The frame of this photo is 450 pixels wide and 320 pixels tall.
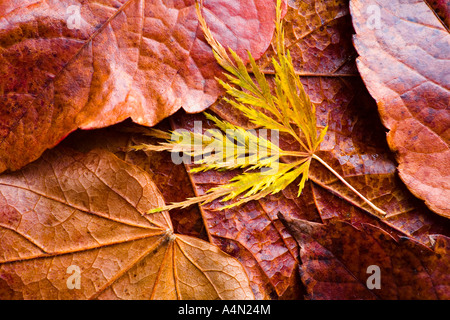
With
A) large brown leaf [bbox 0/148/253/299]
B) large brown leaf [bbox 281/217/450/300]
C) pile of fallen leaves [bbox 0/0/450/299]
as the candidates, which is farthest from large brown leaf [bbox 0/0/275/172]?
large brown leaf [bbox 281/217/450/300]

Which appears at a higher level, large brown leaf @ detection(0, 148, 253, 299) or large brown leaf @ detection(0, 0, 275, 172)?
large brown leaf @ detection(0, 0, 275, 172)

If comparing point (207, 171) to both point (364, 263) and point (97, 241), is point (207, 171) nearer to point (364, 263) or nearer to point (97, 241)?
point (97, 241)

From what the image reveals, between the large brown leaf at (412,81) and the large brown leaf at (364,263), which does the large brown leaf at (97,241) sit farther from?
the large brown leaf at (412,81)

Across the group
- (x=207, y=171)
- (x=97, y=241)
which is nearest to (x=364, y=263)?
(x=207, y=171)

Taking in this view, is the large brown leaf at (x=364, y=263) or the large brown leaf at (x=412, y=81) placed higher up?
the large brown leaf at (x=412, y=81)

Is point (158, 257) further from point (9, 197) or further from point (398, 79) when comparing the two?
point (398, 79)

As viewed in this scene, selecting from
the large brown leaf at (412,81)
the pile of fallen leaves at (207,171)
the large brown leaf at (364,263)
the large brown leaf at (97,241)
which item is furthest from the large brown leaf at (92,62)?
the large brown leaf at (364,263)

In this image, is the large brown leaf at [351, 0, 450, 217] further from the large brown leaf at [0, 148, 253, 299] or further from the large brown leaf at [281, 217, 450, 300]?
the large brown leaf at [0, 148, 253, 299]
